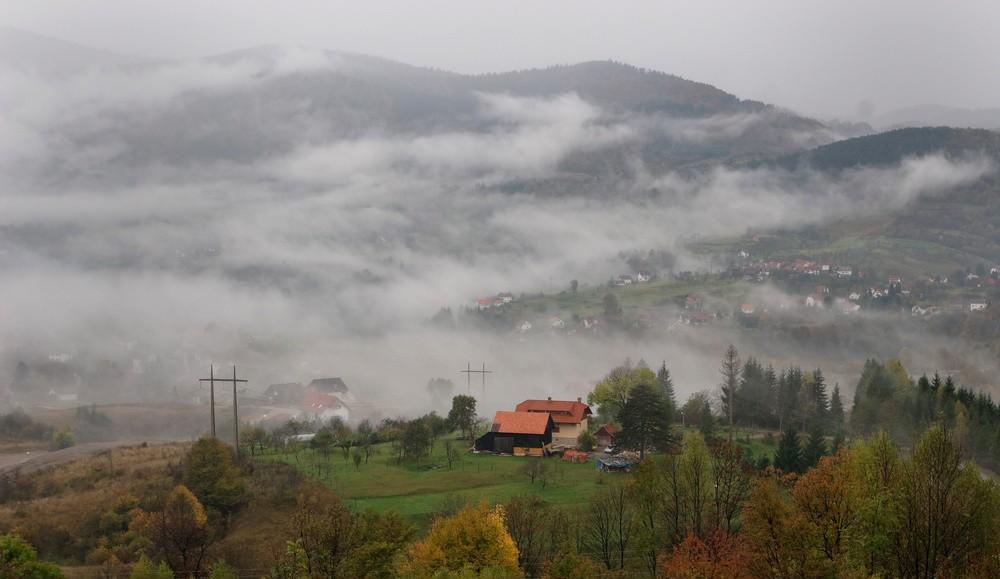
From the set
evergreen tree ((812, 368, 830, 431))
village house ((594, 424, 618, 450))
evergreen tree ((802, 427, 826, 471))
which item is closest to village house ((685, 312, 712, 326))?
evergreen tree ((812, 368, 830, 431))

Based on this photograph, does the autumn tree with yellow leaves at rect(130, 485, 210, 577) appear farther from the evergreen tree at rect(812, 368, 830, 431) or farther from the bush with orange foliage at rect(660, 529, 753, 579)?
the evergreen tree at rect(812, 368, 830, 431)

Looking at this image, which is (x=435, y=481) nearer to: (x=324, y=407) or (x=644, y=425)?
(x=644, y=425)

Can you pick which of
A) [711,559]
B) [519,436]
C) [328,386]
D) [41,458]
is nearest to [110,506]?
[41,458]

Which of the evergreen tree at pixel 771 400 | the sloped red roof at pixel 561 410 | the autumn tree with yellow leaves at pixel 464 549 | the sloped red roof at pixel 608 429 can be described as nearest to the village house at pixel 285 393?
the sloped red roof at pixel 561 410

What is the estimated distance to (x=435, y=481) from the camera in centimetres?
6112

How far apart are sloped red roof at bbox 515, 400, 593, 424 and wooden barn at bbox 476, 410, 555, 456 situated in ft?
15.7

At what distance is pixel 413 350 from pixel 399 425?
329 feet

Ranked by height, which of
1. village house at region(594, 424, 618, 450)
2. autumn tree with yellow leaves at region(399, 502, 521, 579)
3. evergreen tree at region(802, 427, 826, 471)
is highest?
autumn tree with yellow leaves at region(399, 502, 521, 579)

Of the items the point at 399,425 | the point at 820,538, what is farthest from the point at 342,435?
the point at 820,538

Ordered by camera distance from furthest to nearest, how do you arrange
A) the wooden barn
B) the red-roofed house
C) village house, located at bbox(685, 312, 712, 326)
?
village house, located at bbox(685, 312, 712, 326)
the red-roofed house
the wooden barn

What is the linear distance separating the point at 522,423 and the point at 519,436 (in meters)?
1.74

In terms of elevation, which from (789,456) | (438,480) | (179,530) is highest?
(179,530)

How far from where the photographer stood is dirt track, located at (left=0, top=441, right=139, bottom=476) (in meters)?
74.4

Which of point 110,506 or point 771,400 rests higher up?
point 110,506
